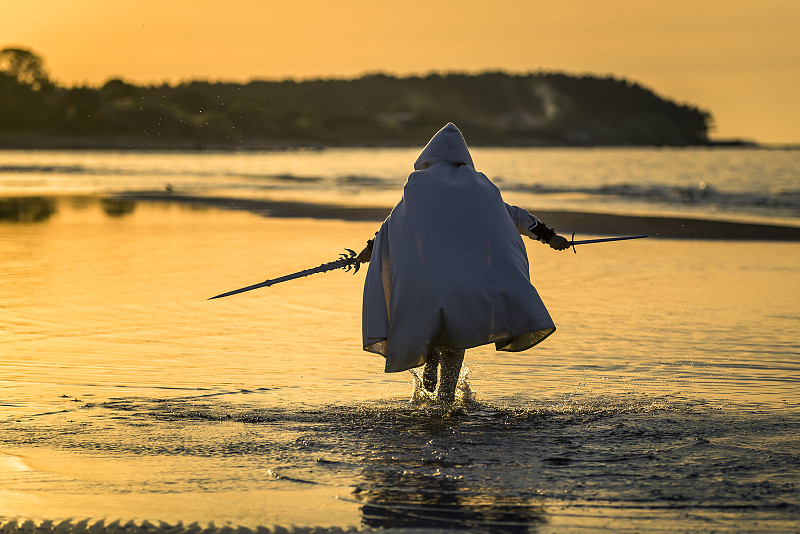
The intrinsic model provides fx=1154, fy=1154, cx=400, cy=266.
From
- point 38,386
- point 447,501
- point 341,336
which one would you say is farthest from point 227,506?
point 341,336

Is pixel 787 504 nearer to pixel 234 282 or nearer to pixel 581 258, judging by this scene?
pixel 234 282

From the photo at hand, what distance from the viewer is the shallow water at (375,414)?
4.96 metres

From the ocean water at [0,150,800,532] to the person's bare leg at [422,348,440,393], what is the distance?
0.13 meters

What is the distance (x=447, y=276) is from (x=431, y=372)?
2.37 ft

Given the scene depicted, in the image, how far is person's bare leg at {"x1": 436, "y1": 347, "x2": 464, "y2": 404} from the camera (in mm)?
6910

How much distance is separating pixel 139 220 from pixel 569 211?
354 inches

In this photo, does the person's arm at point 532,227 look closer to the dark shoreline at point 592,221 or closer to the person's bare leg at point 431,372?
the person's bare leg at point 431,372

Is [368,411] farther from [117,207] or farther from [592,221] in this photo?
[117,207]

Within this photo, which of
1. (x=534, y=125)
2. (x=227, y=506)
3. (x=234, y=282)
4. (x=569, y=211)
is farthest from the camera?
(x=534, y=125)

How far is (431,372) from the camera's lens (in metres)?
7.06

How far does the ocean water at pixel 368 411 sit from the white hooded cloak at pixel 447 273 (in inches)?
19.2

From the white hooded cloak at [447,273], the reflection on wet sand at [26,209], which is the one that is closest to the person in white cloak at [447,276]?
the white hooded cloak at [447,273]

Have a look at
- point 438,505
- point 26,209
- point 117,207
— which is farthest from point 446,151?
point 117,207

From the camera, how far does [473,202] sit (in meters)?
6.83
